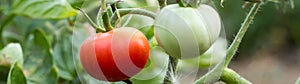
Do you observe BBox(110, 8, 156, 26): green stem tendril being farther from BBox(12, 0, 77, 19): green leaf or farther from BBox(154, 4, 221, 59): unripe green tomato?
BBox(12, 0, 77, 19): green leaf

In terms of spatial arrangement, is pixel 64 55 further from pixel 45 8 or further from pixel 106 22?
pixel 106 22

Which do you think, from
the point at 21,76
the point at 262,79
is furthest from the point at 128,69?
the point at 262,79

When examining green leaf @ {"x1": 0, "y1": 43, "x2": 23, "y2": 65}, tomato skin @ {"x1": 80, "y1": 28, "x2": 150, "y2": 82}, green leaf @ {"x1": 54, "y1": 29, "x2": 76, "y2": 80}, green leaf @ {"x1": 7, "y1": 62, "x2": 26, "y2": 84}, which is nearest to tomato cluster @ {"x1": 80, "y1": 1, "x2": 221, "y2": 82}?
tomato skin @ {"x1": 80, "y1": 28, "x2": 150, "y2": 82}

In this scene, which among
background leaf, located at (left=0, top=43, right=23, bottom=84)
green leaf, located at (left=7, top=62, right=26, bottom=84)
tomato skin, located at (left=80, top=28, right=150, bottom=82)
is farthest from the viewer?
background leaf, located at (left=0, top=43, right=23, bottom=84)

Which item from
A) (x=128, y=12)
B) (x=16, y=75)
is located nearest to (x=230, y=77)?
(x=128, y=12)

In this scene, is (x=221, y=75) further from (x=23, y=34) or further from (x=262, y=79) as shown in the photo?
(x=262, y=79)

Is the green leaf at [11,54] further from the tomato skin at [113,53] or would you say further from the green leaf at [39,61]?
the tomato skin at [113,53]
